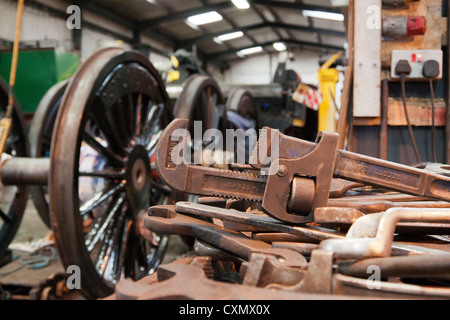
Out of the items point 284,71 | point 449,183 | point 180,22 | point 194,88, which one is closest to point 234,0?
point 180,22

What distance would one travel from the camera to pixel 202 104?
3.25 metres

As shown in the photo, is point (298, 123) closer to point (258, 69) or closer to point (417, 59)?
point (417, 59)

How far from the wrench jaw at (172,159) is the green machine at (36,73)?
501 cm

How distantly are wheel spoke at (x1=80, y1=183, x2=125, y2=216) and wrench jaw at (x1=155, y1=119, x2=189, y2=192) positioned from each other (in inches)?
42.3

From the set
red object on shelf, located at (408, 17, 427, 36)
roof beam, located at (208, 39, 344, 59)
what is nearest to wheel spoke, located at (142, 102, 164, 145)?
red object on shelf, located at (408, 17, 427, 36)

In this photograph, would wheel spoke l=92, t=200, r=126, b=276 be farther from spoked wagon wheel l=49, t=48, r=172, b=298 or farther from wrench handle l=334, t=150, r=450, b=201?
wrench handle l=334, t=150, r=450, b=201

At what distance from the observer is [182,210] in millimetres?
903

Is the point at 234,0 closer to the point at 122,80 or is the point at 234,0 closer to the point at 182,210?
the point at 122,80

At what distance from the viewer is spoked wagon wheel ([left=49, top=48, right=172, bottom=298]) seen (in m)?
1.69

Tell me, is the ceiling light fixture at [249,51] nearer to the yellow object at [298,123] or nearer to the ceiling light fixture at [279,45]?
the ceiling light fixture at [279,45]

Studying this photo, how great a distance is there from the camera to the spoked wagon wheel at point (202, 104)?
2.89 m

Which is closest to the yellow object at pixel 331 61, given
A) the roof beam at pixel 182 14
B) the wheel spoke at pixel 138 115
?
the wheel spoke at pixel 138 115

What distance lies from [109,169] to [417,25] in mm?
1783

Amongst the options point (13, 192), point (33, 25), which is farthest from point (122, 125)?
point (33, 25)
